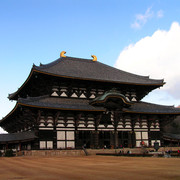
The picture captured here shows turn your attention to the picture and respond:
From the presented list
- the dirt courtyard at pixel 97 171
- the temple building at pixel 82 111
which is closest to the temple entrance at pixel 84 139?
the temple building at pixel 82 111

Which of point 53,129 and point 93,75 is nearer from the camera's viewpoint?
point 53,129

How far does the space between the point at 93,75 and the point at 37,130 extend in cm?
1314

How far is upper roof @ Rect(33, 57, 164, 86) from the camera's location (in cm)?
3953

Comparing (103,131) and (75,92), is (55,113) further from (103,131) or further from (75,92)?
(103,131)

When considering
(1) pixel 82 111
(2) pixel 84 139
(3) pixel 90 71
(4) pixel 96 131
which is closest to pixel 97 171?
(1) pixel 82 111

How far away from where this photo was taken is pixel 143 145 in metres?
39.9

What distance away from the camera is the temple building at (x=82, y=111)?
115ft

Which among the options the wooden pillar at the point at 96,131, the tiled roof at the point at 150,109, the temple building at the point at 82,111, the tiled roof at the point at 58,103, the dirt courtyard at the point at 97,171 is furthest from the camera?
the tiled roof at the point at 150,109

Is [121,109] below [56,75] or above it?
below

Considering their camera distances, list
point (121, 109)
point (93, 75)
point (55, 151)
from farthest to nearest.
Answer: point (93, 75)
point (121, 109)
point (55, 151)

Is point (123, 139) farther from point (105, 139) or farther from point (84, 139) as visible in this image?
point (84, 139)

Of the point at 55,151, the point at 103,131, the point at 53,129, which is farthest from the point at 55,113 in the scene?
the point at 103,131

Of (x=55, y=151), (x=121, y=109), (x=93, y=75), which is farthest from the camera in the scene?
(x=93, y=75)

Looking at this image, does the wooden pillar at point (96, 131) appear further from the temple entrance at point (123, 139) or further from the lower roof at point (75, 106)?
the temple entrance at point (123, 139)
